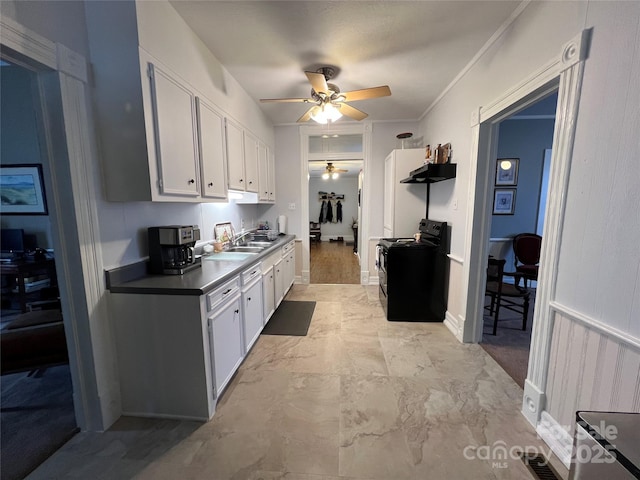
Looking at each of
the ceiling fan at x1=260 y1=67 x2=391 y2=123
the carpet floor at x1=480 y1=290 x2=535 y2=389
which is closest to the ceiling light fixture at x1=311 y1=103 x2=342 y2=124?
the ceiling fan at x1=260 y1=67 x2=391 y2=123

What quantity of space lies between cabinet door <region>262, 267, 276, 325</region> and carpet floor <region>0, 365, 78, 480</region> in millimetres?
1550

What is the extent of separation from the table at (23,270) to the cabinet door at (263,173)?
229 cm

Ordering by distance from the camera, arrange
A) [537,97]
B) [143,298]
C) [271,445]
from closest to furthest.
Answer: [271,445] < [143,298] < [537,97]

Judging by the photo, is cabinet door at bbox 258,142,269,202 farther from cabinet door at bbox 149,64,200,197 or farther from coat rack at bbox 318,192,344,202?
coat rack at bbox 318,192,344,202

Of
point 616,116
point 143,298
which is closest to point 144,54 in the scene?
point 143,298

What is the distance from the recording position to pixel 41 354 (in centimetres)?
177

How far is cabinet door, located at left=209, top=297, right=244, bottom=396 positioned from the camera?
171cm

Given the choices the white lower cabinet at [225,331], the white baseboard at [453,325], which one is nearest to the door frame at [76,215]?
the white lower cabinet at [225,331]

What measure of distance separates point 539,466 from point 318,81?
9.61 feet

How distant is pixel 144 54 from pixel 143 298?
57.2 inches

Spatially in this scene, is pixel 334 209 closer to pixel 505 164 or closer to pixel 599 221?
pixel 505 164

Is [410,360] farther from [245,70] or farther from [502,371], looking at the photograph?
[245,70]

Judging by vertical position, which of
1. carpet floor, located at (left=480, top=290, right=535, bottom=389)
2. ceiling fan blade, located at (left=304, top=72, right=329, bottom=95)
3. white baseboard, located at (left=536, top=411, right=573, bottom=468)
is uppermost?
ceiling fan blade, located at (left=304, top=72, right=329, bottom=95)

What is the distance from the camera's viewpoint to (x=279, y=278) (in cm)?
332
